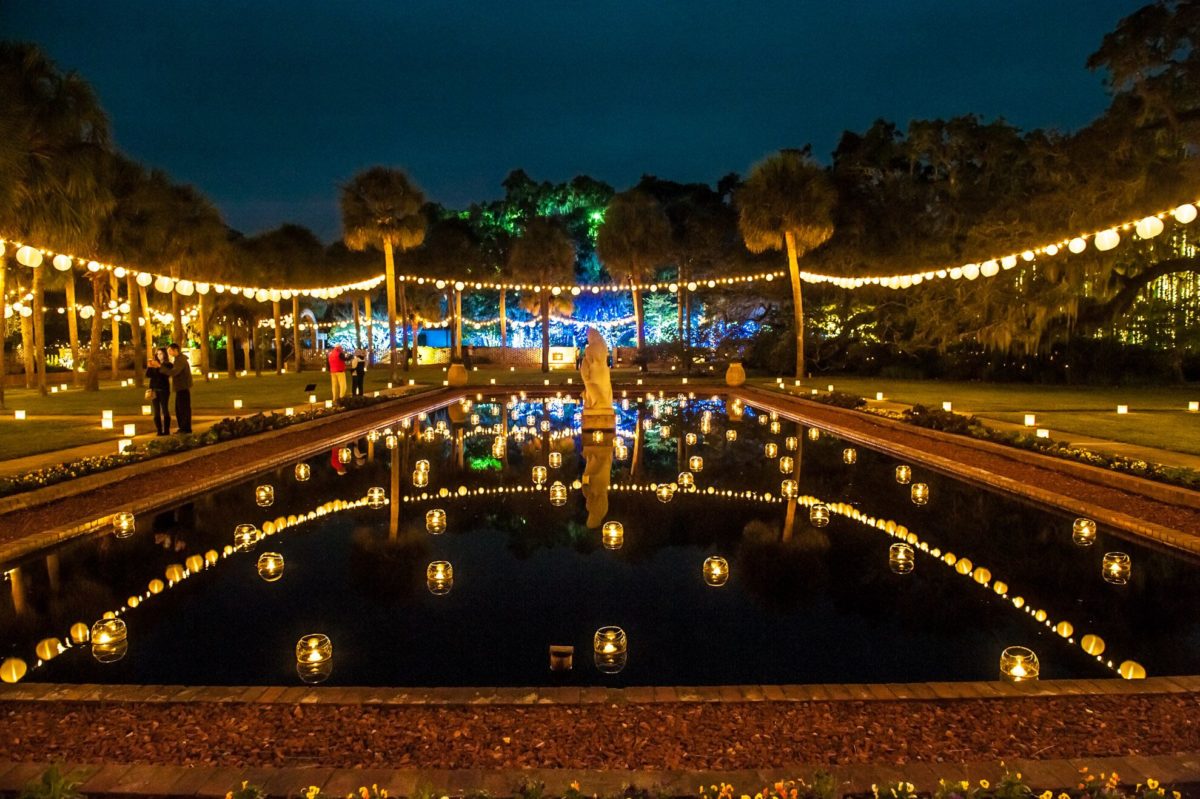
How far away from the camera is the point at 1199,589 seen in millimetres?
7273

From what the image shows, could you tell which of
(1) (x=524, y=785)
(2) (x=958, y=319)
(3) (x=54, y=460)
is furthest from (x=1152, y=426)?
(3) (x=54, y=460)

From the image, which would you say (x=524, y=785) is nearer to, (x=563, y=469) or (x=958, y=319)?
(x=563, y=469)

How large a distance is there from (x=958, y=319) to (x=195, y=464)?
2823cm

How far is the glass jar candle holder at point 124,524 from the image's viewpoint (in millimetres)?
9344

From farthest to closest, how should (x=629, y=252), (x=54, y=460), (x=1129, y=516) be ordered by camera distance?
(x=629, y=252), (x=54, y=460), (x=1129, y=516)

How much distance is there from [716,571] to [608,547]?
1443 mm

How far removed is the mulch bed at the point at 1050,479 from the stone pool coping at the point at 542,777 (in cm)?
632

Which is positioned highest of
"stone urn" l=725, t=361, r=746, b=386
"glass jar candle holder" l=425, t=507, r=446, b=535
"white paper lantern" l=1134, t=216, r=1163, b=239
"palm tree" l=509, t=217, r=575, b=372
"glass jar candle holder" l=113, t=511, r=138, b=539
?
"palm tree" l=509, t=217, r=575, b=372

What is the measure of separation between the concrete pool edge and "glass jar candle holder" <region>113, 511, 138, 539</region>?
15.8ft

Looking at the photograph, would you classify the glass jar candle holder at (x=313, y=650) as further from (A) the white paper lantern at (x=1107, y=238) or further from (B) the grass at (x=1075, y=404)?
(A) the white paper lantern at (x=1107, y=238)

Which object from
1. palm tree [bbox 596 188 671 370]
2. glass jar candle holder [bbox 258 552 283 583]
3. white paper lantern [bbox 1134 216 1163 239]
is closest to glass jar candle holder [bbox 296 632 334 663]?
glass jar candle holder [bbox 258 552 283 583]

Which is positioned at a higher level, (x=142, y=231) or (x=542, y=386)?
(x=142, y=231)

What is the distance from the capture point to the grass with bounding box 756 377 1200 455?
1639 cm

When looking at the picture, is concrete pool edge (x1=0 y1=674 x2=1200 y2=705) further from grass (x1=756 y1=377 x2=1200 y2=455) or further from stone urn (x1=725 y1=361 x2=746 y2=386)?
stone urn (x1=725 y1=361 x2=746 y2=386)
